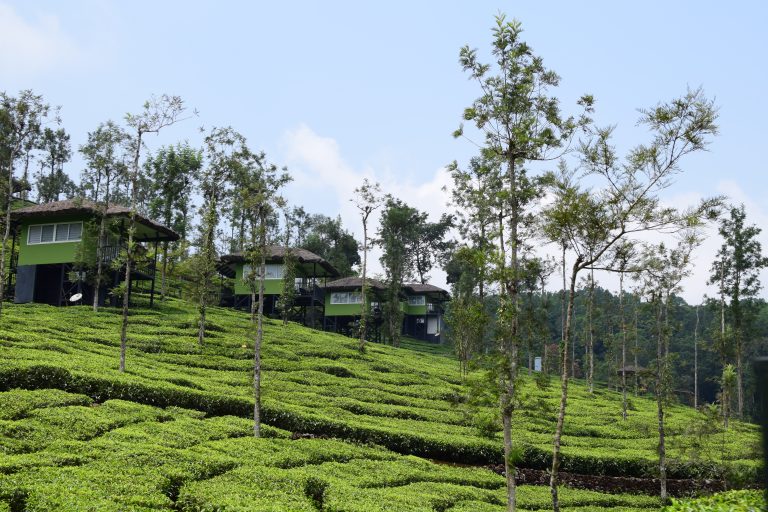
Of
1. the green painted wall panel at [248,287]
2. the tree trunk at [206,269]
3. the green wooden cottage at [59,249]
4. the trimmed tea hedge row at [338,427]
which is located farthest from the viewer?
the green painted wall panel at [248,287]

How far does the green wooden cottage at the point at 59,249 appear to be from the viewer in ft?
150

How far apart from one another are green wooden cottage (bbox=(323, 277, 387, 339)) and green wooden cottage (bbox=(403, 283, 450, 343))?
11613mm

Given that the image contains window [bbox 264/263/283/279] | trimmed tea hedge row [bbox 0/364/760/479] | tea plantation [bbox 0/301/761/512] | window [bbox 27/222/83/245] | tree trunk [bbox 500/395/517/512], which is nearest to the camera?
tree trunk [bbox 500/395/517/512]

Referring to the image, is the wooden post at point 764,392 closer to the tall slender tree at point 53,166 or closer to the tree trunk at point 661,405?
the tree trunk at point 661,405

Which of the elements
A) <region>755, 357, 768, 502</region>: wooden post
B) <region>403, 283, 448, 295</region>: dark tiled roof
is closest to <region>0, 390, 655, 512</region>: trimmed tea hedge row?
<region>755, 357, 768, 502</region>: wooden post

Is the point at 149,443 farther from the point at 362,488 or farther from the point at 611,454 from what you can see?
the point at 611,454

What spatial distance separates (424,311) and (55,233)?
147 feet

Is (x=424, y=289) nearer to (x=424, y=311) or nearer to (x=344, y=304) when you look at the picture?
(x=424, y=311)

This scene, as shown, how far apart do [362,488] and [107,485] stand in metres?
6.62

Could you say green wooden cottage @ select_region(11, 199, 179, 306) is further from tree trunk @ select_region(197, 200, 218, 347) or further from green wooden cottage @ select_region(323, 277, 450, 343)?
green wooden cottage @ select_region(323, 277, 450, 343)

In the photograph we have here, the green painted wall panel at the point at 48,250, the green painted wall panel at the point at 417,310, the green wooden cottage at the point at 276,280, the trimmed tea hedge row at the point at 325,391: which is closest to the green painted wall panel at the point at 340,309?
the green wooden cottage at the point at 276,280

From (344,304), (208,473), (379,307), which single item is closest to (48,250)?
(344,304)

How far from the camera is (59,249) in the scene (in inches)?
1822

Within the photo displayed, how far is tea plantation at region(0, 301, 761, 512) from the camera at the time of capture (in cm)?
1548
